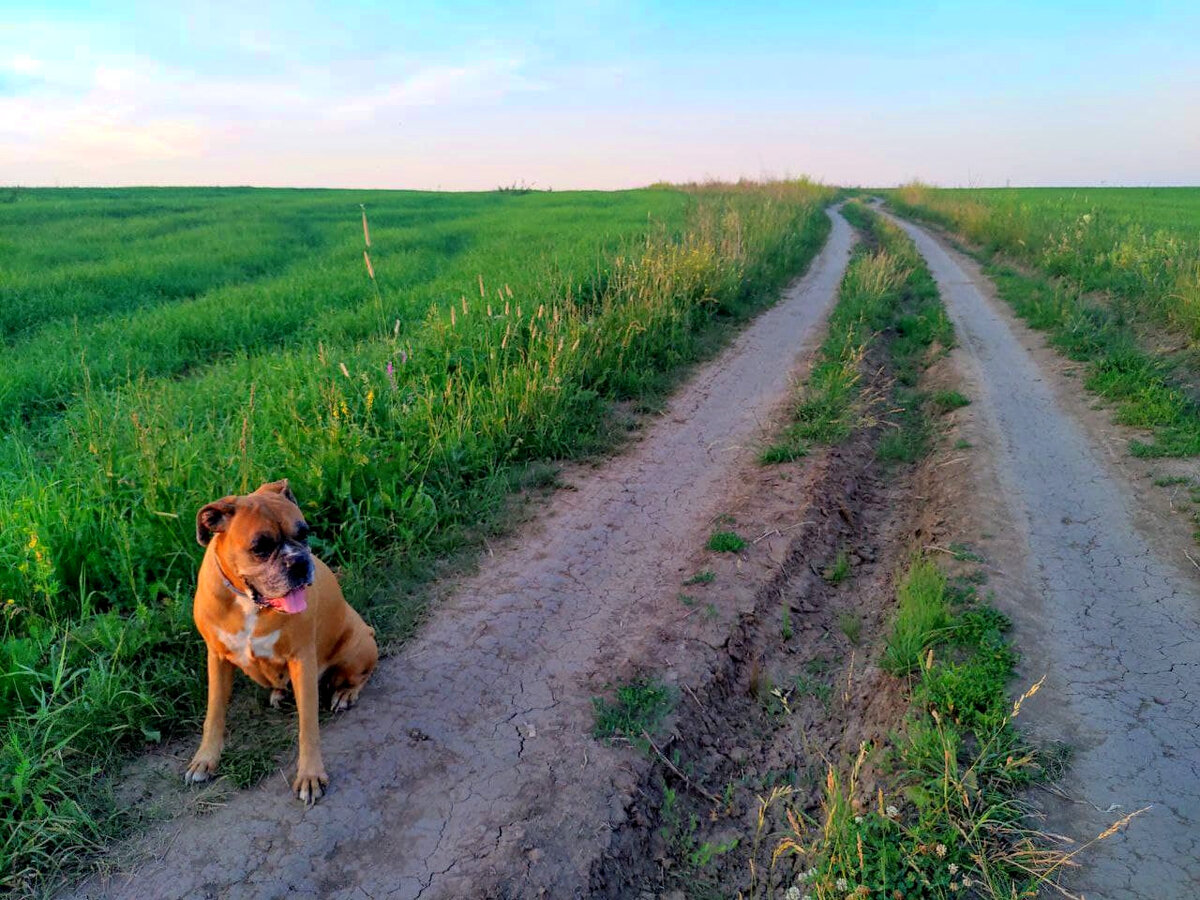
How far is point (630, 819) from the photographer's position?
2.93 meters

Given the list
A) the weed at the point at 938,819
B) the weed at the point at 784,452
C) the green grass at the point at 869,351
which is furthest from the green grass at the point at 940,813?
the green grass at the point at 869,351

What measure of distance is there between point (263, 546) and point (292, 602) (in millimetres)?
239

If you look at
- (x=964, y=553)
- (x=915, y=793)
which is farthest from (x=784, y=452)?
(x=915, y=793)

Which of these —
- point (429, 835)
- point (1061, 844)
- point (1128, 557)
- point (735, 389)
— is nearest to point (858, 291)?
point (735, 389)

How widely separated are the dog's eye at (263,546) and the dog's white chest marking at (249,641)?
305 millimetres

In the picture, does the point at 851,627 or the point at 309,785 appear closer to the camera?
the point at 309,785

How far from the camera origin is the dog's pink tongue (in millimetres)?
2625

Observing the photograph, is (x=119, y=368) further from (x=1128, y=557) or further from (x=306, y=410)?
(x=1128, y=557)

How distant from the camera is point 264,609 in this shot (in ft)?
8.95

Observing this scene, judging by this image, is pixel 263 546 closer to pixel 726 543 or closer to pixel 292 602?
pixel 292 602

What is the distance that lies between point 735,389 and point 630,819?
5.56 m

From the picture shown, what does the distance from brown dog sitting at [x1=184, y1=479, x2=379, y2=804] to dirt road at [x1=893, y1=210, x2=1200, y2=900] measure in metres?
2.96

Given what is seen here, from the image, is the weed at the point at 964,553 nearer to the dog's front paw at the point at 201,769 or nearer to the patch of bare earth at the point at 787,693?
the patch of bare earth at the point at 787,693

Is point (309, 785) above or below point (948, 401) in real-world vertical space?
below
